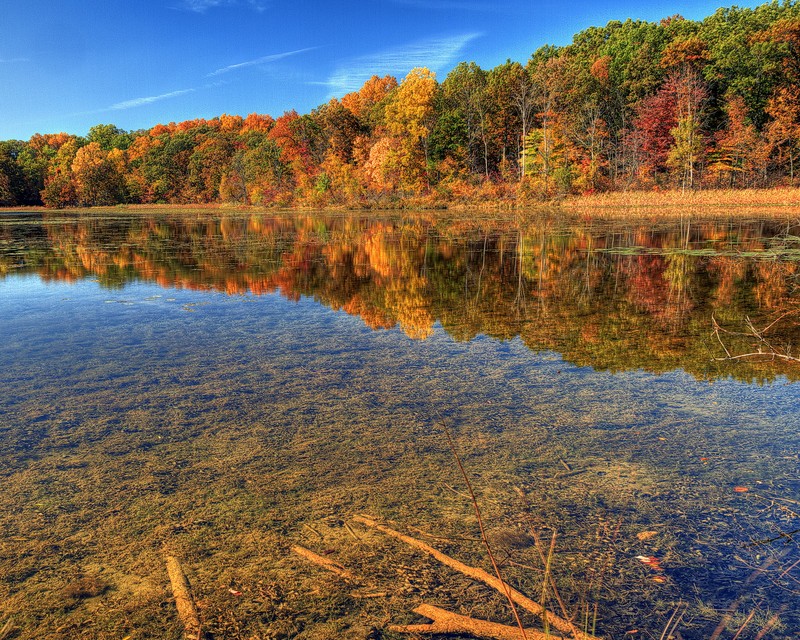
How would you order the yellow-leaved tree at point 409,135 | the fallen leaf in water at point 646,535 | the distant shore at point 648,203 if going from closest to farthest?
the fallen leaf in water at point 646,535
the distant shore at point 648,203
the yellow-leaved tree at point 409,135

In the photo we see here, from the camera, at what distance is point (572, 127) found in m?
49.4

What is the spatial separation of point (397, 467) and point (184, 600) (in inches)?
57.4

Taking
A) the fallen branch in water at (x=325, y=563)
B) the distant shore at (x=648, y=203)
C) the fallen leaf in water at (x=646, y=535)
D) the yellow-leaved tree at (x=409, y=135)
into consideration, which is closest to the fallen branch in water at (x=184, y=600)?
the fallen branch in water at (x=325, y=563)

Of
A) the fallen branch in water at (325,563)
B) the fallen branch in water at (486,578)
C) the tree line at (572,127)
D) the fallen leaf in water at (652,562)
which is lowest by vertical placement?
the fallen leaf in water at (652,562)

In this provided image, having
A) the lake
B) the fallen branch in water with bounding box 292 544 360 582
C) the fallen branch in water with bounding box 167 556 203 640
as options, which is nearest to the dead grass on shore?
the lake

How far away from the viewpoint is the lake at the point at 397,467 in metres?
2.24

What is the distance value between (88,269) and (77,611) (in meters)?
13.2

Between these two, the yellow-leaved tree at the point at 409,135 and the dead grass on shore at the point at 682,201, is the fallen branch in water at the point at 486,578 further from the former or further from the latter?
the yellow-leaved tree at the point at 409,135

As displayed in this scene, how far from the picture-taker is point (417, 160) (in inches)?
2210

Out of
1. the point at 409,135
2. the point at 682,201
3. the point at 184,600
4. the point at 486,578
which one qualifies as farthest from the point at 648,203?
the point at 184,600

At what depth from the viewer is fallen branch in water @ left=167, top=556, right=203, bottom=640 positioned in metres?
2.10

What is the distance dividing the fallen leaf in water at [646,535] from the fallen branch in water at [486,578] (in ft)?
2.51

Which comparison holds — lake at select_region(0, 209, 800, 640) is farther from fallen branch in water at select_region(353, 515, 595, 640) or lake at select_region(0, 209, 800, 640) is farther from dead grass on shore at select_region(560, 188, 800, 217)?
dead grass on shore at select_region(560, 188, 800, 217)

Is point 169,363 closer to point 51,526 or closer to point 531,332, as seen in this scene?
point 51,526
